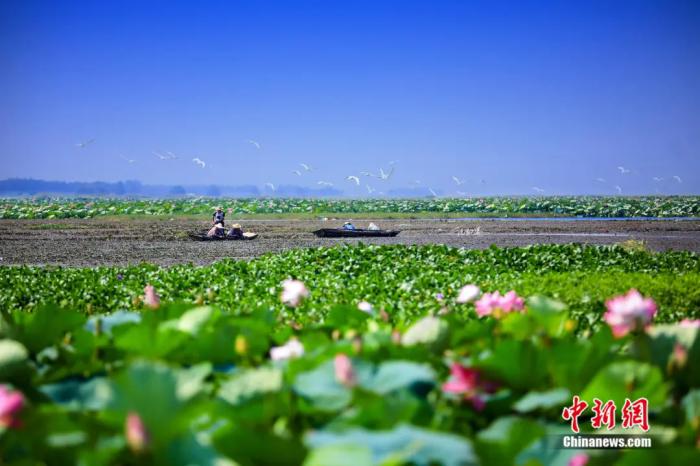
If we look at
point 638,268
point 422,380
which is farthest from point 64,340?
point 638,268

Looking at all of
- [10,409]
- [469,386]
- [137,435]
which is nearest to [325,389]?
[469,386]

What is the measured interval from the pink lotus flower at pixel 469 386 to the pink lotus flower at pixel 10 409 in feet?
2.55

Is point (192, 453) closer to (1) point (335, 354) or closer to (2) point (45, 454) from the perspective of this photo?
(2) point (45, 454)

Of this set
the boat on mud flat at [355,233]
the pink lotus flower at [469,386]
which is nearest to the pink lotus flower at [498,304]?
the pink lotus flower at [469,386]

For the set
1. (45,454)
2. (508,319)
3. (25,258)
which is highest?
(508,319)

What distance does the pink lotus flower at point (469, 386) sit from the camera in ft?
4.39

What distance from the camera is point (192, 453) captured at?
3.34 feet

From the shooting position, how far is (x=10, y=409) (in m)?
1.10

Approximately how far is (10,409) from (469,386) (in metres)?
0.83

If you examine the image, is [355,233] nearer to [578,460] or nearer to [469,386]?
[469,386]

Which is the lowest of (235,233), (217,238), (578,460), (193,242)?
(193,242)

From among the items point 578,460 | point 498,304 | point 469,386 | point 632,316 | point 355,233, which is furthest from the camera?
point 355,233

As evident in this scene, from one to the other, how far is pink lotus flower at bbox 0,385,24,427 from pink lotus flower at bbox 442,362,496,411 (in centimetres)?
78

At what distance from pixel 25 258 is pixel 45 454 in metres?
18.9
